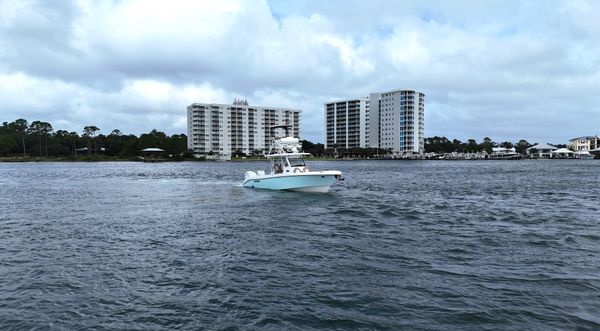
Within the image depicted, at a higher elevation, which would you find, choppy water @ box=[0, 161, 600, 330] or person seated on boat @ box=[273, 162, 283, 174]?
person seated on boat @ box=[273, 162, 283, 174]

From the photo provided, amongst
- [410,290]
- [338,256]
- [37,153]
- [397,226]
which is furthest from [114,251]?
[37,153]

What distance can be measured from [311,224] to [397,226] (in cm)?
429

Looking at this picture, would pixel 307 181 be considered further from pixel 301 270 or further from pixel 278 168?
pixel 301 270

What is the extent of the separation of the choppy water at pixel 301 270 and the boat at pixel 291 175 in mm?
10691

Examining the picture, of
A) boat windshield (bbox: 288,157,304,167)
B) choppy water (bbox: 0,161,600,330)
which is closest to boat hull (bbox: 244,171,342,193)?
boat windshield (bbox: 288,157,304,167)

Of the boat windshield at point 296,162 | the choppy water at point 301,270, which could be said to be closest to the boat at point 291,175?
the boat windshield at point 296,162

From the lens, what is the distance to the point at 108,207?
30297mm

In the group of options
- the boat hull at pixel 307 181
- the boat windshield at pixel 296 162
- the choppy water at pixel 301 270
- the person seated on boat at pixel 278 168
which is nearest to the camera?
the choppy water at pixel 301 270

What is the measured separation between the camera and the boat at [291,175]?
3725cm

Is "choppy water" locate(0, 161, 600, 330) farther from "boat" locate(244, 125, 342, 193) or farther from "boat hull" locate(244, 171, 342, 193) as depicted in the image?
"boat" locate(244, 125, 342, 193)

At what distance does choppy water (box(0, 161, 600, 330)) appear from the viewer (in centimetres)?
991

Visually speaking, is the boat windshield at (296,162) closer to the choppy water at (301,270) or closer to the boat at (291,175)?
the boat at (291,175)

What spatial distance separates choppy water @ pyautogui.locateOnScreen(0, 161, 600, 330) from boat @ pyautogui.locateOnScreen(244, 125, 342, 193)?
421 inches

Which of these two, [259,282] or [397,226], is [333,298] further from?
[397,226]
